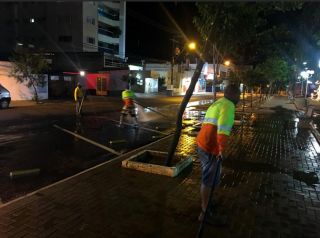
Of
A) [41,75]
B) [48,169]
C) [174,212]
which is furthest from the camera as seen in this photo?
[41,75]

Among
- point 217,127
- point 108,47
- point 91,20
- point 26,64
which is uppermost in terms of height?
point 91,20

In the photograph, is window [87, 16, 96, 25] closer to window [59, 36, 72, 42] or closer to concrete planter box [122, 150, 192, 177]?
window [59, 36, 72, 42]

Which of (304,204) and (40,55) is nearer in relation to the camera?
(304,204)

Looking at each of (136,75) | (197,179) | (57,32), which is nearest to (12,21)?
(57,32)

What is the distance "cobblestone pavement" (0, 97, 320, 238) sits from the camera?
4.32m

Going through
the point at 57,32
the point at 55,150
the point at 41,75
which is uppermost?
the point at 57,32

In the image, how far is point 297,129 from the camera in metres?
15.4

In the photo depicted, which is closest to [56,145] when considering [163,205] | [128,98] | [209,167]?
[128,98]

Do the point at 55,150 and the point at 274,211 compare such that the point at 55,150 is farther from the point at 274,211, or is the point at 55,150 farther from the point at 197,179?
the point at 274,211

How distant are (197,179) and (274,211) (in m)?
1.77

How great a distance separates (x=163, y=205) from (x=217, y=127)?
61.7 inches

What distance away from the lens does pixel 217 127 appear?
14.7 feet

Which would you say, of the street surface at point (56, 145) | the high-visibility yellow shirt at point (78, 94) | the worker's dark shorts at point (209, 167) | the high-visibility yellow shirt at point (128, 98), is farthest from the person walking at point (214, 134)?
the high-visibility yellow shirt at point (78, 94)

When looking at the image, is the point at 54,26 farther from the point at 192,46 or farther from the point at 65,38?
the point at 192,46
